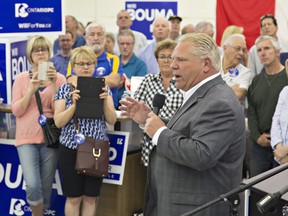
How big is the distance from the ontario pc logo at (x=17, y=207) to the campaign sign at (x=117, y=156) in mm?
841

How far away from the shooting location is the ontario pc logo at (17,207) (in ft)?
18.7

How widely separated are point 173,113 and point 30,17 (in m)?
1.71

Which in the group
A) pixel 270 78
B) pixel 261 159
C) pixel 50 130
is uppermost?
pixel 270 78

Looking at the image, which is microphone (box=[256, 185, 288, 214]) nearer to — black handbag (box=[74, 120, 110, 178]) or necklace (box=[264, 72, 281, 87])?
black handbag (box=[74, 120, 110, 178])

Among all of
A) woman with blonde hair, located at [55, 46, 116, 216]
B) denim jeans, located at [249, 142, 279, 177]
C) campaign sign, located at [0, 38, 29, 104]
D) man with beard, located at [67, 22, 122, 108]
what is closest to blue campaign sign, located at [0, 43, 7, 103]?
campaign sign, located at [0, 38, 29, 104]

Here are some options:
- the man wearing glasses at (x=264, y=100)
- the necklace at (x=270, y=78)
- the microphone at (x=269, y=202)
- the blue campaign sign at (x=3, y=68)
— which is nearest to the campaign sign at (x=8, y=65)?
the blue campaign sign at (x=3, y=68)

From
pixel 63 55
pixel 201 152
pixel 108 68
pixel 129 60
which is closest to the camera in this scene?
pixel 201 152

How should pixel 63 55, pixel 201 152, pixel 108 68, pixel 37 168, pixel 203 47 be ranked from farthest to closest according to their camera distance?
pixel 63 55 < pixel 108 68 < pixel 37 168 < pixel 203 47 < pixel 201 152

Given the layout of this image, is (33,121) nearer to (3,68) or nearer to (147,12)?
(3,68)

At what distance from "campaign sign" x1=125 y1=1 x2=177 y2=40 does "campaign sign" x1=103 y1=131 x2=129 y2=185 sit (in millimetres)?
5893

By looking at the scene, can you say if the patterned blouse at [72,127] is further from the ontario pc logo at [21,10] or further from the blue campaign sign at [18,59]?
the ontario pc logo at [21,10]

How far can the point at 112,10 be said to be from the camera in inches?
499

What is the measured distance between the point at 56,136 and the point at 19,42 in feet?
4.04

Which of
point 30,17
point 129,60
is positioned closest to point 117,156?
point 30,17
